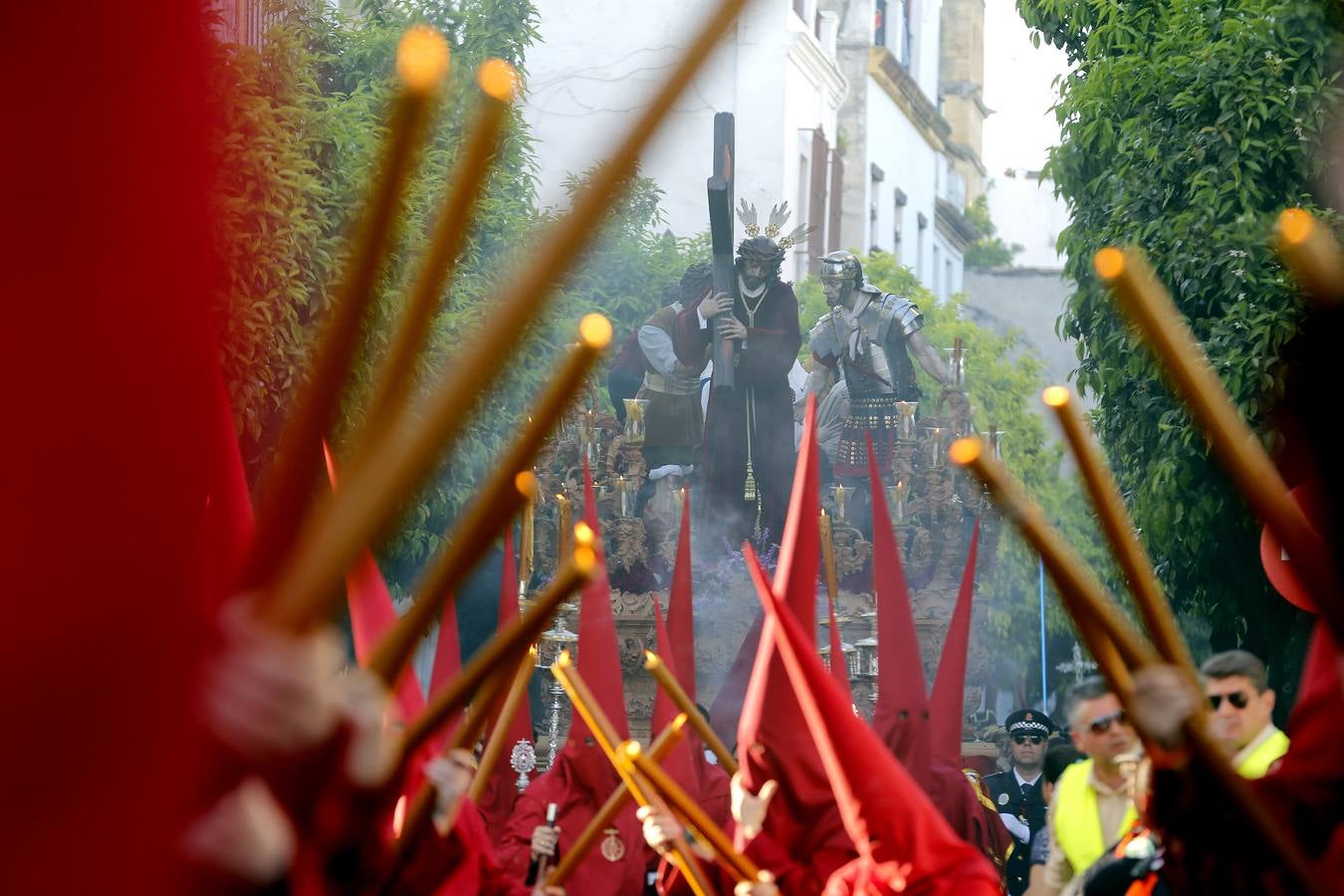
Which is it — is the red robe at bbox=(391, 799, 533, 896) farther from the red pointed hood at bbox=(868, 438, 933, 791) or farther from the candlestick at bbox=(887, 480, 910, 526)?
the candlestick at bbox=(887, 480, 910, 526)

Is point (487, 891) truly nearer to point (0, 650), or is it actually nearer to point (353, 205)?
point (0, 650)

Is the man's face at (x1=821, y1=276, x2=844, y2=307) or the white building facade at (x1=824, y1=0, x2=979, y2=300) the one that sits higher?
the white building facade at (x1=824, y1=0, x2=979, y2=300)

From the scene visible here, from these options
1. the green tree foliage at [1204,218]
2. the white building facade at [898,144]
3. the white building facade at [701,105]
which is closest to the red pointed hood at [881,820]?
the green tree foliage at [1204,218]

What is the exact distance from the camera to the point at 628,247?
2444 cm

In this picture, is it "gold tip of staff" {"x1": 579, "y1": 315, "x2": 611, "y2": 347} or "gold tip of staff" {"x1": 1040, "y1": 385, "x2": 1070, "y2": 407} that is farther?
"gold tip of staff" {"x1": 1040, "y1": 385, "x2": 1070, "y2": 407}

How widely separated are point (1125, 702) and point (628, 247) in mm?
22128

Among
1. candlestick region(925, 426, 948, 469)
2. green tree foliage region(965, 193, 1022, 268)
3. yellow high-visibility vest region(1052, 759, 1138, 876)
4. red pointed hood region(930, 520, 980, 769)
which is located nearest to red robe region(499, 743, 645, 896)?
red pointed hood region(930, 520, 980, 769)

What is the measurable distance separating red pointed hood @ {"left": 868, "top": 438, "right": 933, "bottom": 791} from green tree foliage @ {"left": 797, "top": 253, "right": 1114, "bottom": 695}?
1724 centimetres

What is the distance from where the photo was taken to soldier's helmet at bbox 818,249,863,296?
2456cm

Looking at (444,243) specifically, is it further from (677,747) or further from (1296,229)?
(677,747)

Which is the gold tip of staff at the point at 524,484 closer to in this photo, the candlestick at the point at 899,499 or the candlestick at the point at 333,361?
the candlestick at the point at 333,361

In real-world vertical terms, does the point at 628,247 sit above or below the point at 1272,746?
above

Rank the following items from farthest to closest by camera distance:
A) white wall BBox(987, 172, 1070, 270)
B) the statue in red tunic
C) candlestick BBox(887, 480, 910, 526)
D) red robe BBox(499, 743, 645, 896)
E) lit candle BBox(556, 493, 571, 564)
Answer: white wall BBox(987, 172, 1070, 270) → the statue in red tunic → candlestick BBox(887, 480, 910, 526) → lit candle BBox(556, 493, 571, 564) → red robe BBox(499, 743, 645, 896)

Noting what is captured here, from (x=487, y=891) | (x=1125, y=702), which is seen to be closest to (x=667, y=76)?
(x=1125, y=702)
